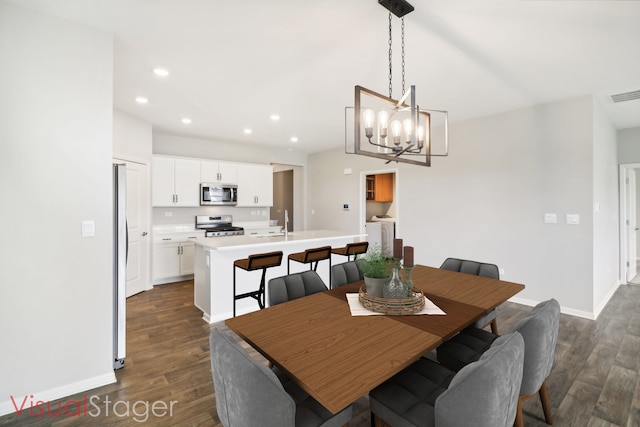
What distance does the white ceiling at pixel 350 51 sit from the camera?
198 centimetres

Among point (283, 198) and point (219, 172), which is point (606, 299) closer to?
point (219, 172)

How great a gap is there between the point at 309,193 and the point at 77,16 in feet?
18.5

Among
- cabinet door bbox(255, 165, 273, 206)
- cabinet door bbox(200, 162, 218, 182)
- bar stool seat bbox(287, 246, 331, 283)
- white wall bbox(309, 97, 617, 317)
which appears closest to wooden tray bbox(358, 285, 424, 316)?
bar stool seat bbox(287, 246, 331, 283)

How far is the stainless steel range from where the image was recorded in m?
5.53

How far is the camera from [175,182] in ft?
17.1

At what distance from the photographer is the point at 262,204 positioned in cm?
645

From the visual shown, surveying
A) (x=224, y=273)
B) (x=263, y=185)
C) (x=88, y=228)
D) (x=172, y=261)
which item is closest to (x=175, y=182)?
(x=172, y=261)

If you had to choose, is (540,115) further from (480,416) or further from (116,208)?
(116,208)

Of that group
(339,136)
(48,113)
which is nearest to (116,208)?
(48,113)

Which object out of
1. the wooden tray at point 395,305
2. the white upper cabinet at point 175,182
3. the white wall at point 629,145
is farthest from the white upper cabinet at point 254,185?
the white wall at point 629,145

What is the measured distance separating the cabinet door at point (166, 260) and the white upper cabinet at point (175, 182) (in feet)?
2.47

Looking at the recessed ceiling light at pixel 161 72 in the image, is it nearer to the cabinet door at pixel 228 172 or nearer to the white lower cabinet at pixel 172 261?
the white lower cabinet at pixel 172 261

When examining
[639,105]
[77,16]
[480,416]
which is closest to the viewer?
[480,416]

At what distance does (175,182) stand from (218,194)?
0.81 m
